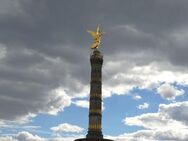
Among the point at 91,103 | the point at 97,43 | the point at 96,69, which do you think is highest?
the point at 97,43

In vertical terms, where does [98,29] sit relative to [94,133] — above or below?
above

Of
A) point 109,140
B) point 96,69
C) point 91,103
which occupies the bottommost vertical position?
point 109,140

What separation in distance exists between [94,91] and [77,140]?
10.5 metres

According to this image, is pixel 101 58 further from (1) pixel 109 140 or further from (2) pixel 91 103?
(1) pixel 109 140

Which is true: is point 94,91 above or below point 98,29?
below

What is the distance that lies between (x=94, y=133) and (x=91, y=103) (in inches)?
237

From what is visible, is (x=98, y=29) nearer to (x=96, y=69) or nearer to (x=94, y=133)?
(x=96, y=69)

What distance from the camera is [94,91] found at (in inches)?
3757

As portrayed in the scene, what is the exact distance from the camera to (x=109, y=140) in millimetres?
95000

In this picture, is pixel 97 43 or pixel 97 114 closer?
pixel 97 114

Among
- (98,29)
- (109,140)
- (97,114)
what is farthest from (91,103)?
(98,29)

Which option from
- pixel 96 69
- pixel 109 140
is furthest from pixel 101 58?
pixel 109 140

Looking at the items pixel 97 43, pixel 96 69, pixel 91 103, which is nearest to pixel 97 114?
pixel 91 103

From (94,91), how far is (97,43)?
11.0 metres
